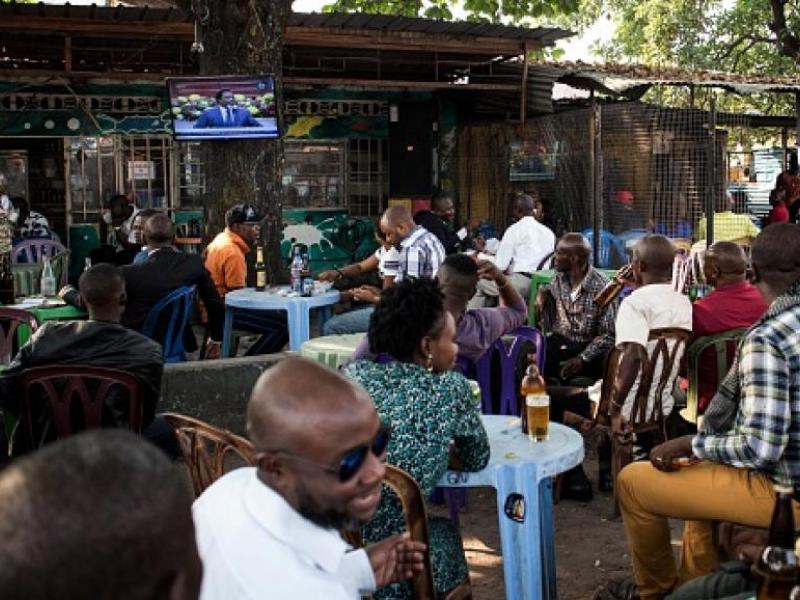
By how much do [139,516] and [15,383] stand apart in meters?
3.31

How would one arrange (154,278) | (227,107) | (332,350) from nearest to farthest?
(332,350)
(154,278)
(227,107)

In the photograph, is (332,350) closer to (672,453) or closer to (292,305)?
(292,305)

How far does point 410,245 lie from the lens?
6.77 m

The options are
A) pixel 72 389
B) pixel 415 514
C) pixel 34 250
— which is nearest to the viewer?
pixel 415 514

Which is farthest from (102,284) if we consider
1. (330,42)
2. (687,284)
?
(330,42)

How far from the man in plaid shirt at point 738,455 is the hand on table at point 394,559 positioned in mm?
1125

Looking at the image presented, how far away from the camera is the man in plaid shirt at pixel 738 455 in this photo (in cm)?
291

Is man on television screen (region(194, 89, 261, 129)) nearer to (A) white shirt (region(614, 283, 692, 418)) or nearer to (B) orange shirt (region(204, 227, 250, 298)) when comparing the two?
(B) orange shirt (region(204, 227, 250, 298))

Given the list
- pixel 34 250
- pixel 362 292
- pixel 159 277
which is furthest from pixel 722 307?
pixel 34 250

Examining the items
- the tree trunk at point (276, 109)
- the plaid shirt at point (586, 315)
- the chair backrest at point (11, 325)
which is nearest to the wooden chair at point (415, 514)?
the plaid shirt at point (586, 315)

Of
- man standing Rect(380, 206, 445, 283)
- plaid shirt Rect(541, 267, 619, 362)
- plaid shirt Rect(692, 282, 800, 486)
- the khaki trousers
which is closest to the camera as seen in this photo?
plaid shirt Rect(692, 282, 800, 486)

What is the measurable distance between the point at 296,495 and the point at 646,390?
3.13m

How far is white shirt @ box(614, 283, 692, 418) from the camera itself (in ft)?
15.6

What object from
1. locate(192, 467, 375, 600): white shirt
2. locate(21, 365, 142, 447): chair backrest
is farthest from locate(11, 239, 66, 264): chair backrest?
locate(192, 467, 375, 600): white shirt
